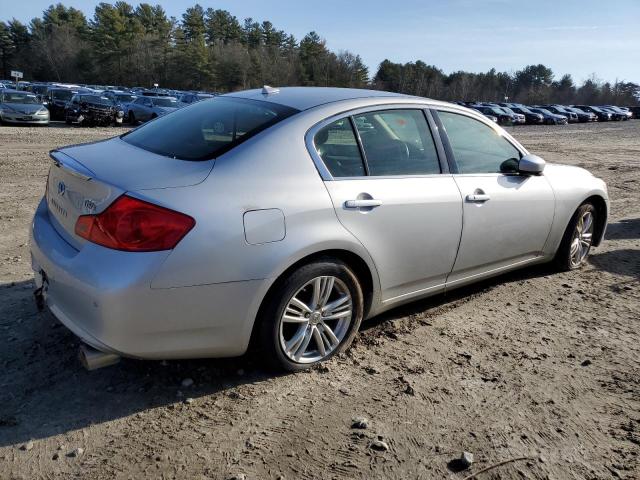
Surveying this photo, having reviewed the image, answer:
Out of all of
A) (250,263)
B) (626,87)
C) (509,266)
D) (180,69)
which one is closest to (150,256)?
(250,263)

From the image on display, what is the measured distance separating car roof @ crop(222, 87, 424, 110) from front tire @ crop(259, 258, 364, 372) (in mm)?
1034

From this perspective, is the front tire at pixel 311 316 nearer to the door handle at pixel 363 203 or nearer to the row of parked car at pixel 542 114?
the door handle at pixel 363 203

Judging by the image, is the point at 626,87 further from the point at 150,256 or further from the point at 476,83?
the point at 150,256

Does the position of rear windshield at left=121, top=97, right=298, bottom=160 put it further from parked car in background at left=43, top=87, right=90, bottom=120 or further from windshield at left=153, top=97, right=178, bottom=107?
parked car in background at left=43, top=87, right=90, bottom=120

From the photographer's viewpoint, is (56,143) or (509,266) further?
(56,143)

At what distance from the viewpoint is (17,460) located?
2.38 meters

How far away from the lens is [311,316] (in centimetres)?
311

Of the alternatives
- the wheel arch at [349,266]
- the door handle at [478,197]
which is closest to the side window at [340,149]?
the wheel arch at [349,266]

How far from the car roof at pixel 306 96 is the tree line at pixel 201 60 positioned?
87204mm

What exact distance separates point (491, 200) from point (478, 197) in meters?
0.17

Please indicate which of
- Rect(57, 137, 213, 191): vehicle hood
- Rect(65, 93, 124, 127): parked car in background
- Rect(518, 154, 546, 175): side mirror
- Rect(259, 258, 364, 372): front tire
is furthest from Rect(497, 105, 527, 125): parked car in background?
Rect(57, 137, 213, 191): vehicle hood

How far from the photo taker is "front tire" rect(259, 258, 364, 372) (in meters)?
2.90

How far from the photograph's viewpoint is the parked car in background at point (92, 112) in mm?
22141

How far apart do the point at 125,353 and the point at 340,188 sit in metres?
1.46
